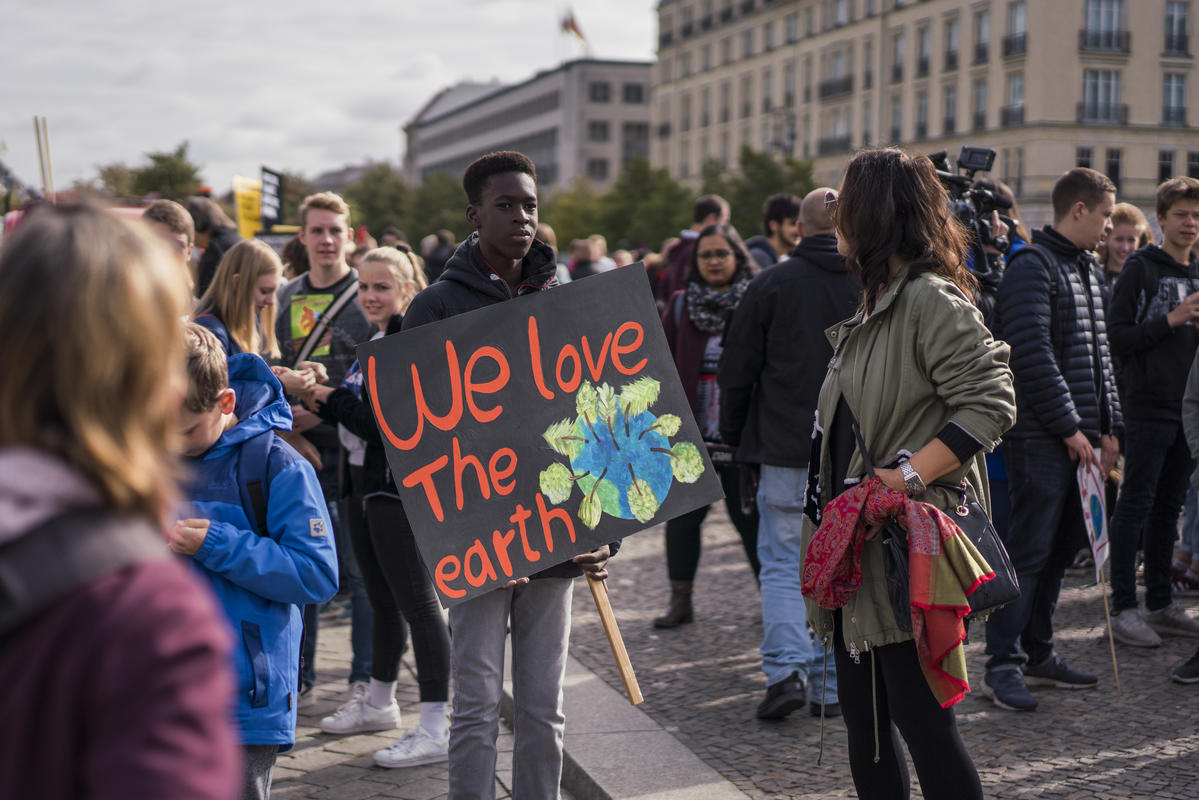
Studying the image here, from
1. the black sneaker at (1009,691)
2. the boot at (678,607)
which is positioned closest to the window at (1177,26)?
the boot at (678,607)

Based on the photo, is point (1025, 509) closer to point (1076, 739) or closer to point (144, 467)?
point (1076, 739)

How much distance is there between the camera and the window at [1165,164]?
56812 millimetres

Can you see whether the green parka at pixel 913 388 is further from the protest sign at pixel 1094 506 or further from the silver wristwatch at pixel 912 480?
the protest sign at pixel 1094 506

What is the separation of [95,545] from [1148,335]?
19.0 feet

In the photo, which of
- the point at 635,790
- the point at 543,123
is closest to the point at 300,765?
the point at 635,790

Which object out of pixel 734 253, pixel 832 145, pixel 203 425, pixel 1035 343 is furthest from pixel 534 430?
pixel 832 145

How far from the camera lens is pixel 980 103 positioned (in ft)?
194

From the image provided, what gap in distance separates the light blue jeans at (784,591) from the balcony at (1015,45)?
56.3 m

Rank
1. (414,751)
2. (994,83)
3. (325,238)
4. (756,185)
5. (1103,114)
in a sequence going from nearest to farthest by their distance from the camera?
1. (414,751)
2. (325,238)
3. (756,185)
4. (1103,114)
5. (994,83)

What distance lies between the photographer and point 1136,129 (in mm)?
56375

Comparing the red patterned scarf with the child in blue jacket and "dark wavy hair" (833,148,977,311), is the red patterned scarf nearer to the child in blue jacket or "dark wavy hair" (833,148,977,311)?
"dark wavy hair" (833,148,977,311)

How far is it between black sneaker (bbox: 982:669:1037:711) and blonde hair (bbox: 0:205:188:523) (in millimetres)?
4385

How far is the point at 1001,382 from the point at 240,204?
12.9 meters

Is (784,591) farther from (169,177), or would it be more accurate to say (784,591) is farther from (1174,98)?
(1174,98)
